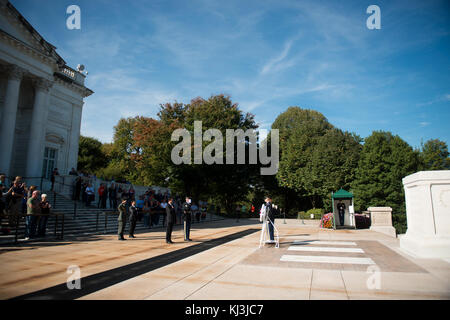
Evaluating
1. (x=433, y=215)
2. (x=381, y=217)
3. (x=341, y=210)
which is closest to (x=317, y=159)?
(x=341, y=210)

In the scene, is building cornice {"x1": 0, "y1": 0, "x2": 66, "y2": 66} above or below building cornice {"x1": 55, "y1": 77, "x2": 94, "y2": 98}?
above

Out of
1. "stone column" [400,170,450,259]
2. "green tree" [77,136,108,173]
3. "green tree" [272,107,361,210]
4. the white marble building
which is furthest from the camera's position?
"green tree" [77,136,108,173]

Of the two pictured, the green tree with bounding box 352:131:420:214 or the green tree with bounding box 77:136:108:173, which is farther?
the green tree with bounding box 77:136:108:173

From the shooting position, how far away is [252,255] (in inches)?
340

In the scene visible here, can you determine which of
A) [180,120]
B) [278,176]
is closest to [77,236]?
[180,120]

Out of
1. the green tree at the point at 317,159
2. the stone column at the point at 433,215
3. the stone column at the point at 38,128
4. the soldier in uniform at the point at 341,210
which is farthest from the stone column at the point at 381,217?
the stone column at the point at 38,128

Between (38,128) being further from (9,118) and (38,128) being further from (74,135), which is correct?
(74,135)

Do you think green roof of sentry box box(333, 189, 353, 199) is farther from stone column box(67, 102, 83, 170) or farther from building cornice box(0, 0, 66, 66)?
building cornice box(0, 0, 66, 66)

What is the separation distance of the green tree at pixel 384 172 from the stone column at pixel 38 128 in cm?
3117

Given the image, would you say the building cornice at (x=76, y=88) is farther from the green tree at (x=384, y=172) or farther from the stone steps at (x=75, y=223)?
the green tree at (x=384, y=172)

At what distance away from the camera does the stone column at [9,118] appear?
18547 mm

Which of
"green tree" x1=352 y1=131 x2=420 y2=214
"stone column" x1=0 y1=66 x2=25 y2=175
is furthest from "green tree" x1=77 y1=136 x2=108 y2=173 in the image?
"green tree" x1=352 y1=131 x2=420 y2=214

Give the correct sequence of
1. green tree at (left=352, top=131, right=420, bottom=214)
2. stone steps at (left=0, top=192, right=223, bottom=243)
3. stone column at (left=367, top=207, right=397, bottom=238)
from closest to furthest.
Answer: stone steps at (left=0, top=192, right=223, bottom=243) → stone column at (left=367, top=207, right=397, bottom=238) → green tree at (left=352, top=131, right=420, bottom=214)

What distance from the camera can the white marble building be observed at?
63.0 ft
